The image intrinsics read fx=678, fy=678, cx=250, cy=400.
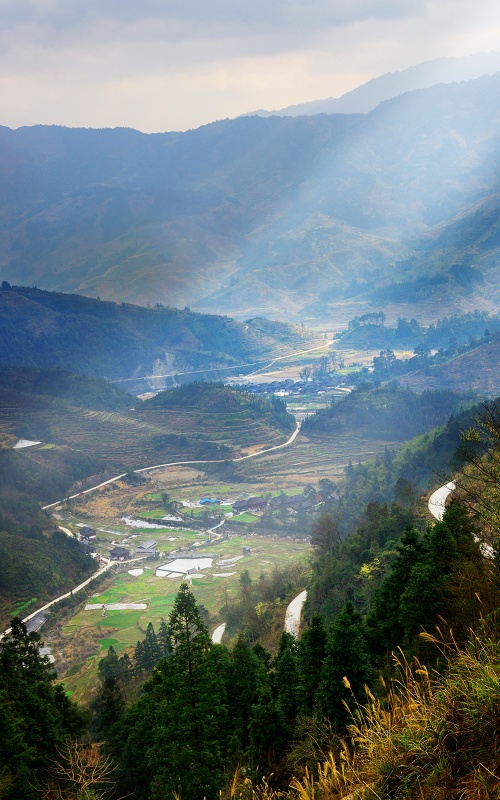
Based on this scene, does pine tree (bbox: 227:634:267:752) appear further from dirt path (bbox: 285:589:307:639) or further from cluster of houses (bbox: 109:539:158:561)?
cluster of houses (bbox: 109:539:158:561)

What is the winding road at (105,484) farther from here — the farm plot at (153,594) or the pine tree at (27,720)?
the pine tree at (27,720)

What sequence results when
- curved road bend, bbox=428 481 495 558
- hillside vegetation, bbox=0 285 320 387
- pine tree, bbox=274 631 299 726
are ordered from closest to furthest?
pine tree, bbox=274 631 299 726, curved road bend, bbox=428 481 495 558, hillside vegetation, bbox=0 285 320 387

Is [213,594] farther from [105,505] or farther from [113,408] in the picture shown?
[113,408]

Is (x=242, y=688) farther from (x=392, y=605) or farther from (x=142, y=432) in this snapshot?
(x=142, y=432)

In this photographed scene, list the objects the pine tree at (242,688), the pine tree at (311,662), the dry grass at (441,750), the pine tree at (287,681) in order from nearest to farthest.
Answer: the dry grass at (441,750), the pine tree at (311,662), the pine tree at (287,681), the pine tree at (242,688)

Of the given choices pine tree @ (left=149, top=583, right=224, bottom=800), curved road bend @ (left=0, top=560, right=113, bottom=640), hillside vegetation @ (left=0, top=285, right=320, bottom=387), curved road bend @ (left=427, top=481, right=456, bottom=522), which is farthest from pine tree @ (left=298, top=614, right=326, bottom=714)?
hillside vegetation @ (left=0, top=285, right=320, bottom=387)

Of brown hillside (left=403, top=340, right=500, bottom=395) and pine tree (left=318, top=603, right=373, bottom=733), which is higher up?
pine tree (left=318, top=603, right=373, bottom=733)

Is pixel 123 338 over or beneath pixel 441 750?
over

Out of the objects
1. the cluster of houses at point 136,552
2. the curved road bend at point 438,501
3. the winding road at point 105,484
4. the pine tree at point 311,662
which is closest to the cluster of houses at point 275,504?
the winding road at point 105,484

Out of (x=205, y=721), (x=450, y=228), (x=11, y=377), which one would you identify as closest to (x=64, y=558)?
(x=205, y=721)

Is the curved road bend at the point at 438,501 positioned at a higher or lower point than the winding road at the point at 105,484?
higher

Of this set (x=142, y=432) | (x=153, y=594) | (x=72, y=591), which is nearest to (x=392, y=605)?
(x=153, y=594)
